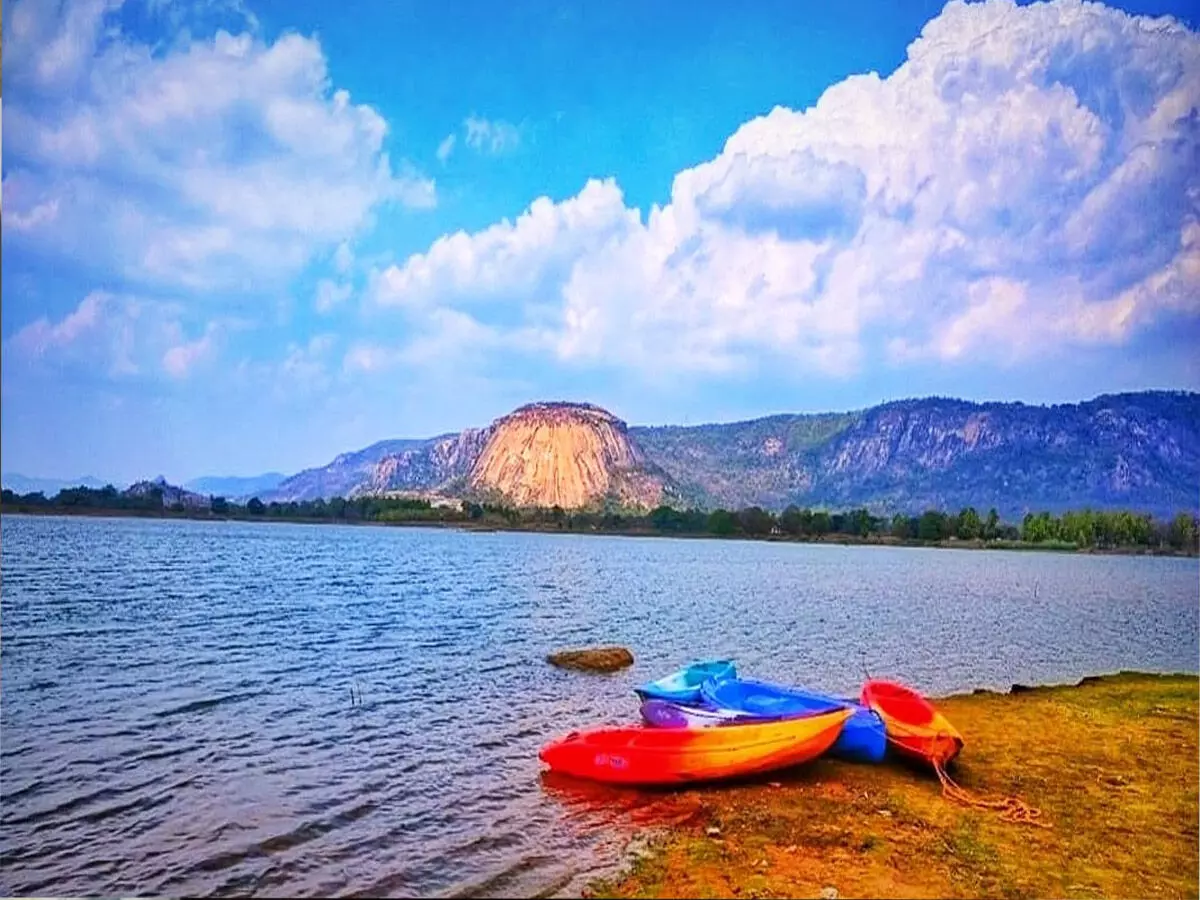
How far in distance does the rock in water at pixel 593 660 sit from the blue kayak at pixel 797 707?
526cm

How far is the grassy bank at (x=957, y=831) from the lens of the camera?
633 centimetres

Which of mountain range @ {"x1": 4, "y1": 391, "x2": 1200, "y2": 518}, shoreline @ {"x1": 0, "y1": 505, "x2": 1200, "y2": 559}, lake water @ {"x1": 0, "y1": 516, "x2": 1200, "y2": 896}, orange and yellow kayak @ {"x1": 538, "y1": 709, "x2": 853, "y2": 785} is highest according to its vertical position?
mountain range @ {"x1": 4, "y1": 391, "x2": 1200, "y2": 518}

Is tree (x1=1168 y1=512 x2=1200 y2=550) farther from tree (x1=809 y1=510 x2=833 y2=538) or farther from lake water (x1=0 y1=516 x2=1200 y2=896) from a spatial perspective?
tree (x1=809 y1=510 x2=833 y2=538)

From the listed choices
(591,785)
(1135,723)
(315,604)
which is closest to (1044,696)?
(1135,723)

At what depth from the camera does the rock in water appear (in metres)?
16.3

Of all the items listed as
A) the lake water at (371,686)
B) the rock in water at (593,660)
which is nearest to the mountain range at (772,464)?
the lake water at (371,686)

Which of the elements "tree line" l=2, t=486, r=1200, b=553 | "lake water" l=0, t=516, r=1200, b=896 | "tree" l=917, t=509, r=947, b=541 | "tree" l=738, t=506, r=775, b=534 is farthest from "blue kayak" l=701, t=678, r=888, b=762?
"tree" l=917, t=509, r=947, b=541

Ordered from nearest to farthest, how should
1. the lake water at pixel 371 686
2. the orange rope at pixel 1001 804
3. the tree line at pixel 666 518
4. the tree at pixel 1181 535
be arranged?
the lake water at pixel 371 686 → the orange rope at pixel 1001 804 → the tree at pixel 1181 535 → the tree line at pixel 666 518

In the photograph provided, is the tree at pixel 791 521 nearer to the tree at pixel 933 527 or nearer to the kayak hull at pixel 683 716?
the tree at pixel 933 527

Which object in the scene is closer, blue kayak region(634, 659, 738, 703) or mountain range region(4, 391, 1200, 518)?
blue kayak region(634, 659, 738, 703)

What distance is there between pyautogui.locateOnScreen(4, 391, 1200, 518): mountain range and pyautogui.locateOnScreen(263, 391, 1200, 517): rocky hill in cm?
17

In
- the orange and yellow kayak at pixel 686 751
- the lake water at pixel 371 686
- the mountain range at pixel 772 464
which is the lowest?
the lake water at pixel 371 686

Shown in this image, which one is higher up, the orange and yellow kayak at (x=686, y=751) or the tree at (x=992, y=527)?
the tree at (x=992, y=527)

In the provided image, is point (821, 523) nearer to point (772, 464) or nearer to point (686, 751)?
point (772, 464)
